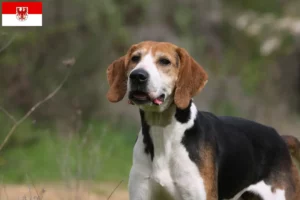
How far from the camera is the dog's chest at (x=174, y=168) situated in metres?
6.55

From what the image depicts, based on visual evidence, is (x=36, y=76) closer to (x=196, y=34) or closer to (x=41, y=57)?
(x=41, y=57)

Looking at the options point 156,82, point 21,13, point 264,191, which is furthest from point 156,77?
point 21,13

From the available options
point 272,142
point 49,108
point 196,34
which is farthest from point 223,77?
point 272,142

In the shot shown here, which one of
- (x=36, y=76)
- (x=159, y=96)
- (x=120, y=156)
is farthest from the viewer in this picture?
(x=36, y=76)

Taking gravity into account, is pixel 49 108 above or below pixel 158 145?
below

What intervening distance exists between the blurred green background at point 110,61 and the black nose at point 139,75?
599 cm

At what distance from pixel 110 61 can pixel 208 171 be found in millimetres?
11425

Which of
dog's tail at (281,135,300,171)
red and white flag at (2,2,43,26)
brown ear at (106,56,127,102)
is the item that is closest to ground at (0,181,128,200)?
brown ear at (106,56,127,102)

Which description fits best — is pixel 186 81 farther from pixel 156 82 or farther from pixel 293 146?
pixel 293 146

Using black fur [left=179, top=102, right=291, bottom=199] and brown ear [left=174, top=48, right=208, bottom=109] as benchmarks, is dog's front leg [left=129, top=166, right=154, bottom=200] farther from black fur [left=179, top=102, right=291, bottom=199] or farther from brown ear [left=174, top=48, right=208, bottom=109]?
brown ear [left=174, top=48, right=208, bottom=109]

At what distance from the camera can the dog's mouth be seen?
6412 millimetres

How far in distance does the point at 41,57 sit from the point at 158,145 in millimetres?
10429

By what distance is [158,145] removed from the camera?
22.0 ft

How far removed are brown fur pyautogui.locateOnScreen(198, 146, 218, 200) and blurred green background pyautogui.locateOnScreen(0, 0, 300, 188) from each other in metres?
5.73
